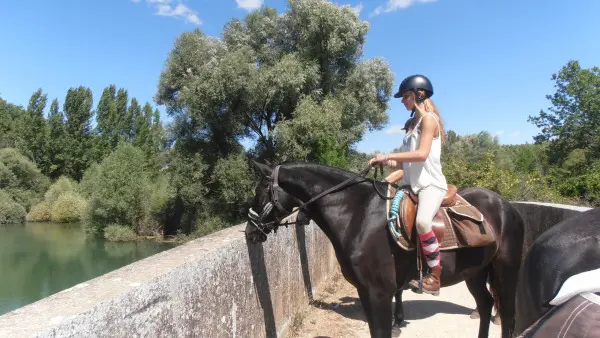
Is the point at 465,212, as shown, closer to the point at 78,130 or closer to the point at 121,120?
the point at 78,130

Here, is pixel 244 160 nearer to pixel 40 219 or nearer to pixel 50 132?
pixel 40 219

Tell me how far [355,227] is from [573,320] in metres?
2.29

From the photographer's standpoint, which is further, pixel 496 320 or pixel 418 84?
pixel 496 320

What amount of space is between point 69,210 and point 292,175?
44.1 m

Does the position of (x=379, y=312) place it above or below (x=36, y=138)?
below

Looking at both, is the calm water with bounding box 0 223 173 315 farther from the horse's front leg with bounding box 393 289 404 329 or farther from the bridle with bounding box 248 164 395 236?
the bridle with bounding box 248 164 395 236

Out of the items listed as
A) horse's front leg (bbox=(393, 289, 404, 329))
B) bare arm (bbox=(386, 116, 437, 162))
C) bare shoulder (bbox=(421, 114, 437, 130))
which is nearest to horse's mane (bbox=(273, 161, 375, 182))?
bare arm (bbox=(386, 116, 437, 162))

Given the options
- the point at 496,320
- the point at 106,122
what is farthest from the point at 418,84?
the point at 106,122

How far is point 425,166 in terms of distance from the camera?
3.47 meters

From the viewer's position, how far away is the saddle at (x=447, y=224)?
131 inches

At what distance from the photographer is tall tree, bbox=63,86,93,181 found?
5209 cm

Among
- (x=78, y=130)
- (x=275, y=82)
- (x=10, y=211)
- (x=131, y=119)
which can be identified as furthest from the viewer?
(x=131, y=119)

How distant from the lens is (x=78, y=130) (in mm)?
54281

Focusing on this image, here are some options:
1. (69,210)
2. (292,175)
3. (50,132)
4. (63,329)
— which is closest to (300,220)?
(292,175)
